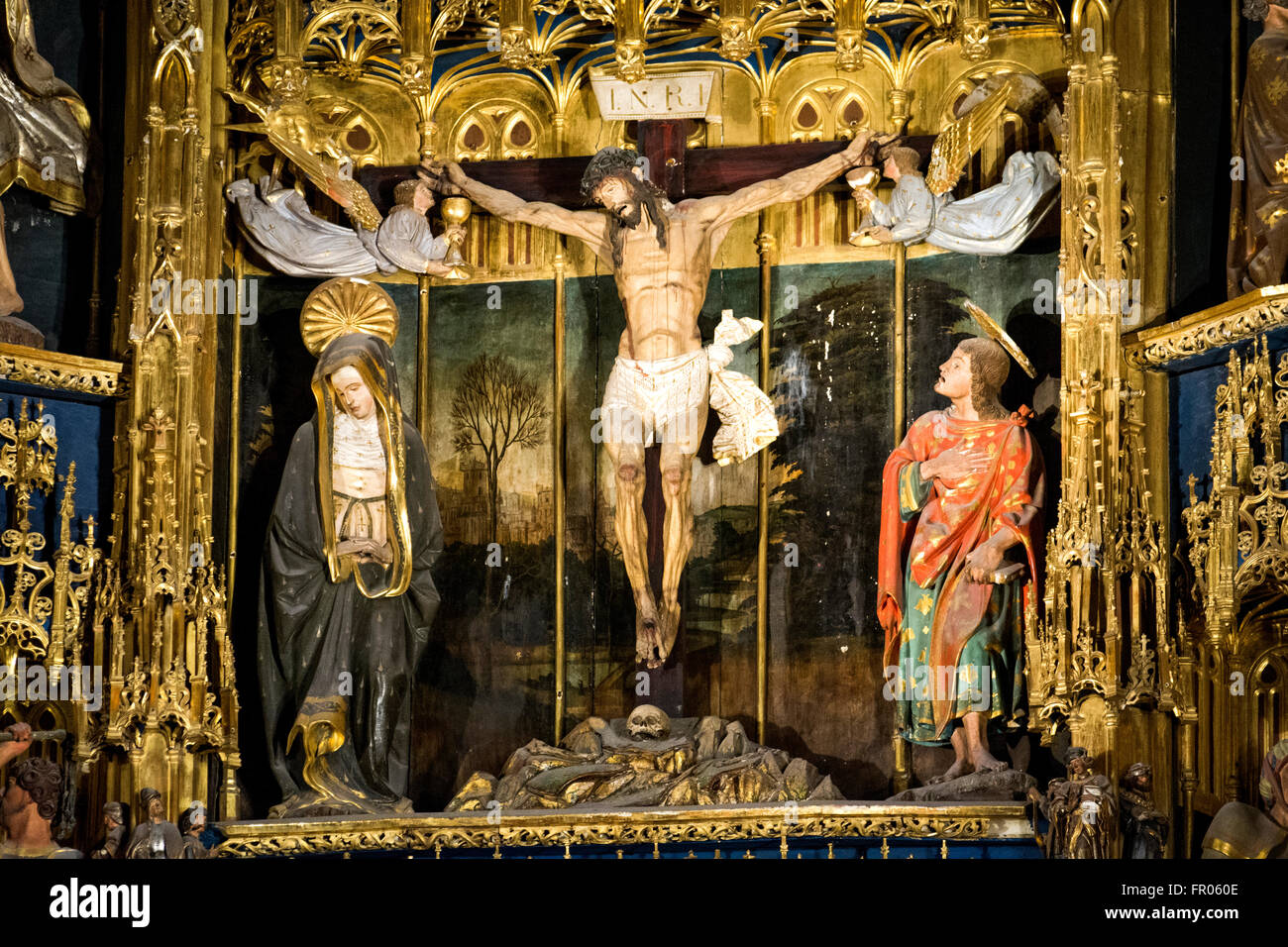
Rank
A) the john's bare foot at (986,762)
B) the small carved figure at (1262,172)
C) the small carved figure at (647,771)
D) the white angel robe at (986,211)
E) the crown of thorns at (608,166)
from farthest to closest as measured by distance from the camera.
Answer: the crown of thorns at (608,166)
the white angel robe at (986,211)
the small carved figure at (647,771)
the john's bare foot at (986,762)
the small carved figure at (1262,172)

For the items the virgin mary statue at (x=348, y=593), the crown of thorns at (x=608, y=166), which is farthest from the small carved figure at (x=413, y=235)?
the crown of thorns at (x=608, y=166)

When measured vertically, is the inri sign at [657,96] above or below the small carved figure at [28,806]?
above

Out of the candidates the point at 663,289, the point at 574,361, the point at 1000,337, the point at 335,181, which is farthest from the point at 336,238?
the point at 1000,337

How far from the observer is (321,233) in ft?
42.1

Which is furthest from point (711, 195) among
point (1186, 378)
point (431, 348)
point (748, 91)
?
point (1186, 378)

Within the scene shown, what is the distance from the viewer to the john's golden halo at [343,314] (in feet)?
41.9

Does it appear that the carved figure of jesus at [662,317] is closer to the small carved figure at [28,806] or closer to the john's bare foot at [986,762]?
the john's bare foot at [986,762]

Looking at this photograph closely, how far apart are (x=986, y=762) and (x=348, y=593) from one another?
3.20 meters

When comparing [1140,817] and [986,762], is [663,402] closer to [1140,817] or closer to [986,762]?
[986,762]

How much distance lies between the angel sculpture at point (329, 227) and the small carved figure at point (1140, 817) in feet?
13.8

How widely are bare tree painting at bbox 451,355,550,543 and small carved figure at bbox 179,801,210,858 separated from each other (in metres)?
2.09

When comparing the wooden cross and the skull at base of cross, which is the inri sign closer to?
the wooden cross

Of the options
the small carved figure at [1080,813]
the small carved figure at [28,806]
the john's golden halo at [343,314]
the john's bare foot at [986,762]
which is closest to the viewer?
the small carved figure at [1080,813]

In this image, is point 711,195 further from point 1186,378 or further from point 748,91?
point 1186,378
